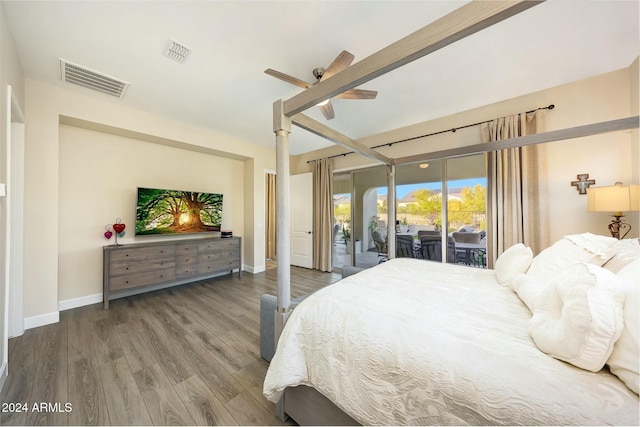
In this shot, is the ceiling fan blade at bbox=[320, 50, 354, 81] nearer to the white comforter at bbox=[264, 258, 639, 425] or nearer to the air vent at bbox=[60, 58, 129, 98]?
the white comforter at bbox=[264, 258, 639, 425]

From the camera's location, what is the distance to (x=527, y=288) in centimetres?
134

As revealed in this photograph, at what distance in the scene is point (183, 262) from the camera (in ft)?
12.0

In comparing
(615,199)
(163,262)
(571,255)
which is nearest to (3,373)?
(163,262)

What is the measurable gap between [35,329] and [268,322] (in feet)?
8.89

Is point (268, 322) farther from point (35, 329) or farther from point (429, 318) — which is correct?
point (35, 329)

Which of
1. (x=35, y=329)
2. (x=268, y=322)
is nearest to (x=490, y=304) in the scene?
(x=268, y=322)

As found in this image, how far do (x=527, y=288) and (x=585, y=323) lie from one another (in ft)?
2.29

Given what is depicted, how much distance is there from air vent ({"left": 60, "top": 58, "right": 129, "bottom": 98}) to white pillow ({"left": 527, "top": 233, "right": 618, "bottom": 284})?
4326 millimetres

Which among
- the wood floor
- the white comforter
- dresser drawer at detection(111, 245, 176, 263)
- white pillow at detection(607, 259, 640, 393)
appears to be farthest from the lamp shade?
dresser drawer at detection(111, 245, 176, 263)

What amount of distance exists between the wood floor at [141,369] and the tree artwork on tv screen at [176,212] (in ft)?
4.04

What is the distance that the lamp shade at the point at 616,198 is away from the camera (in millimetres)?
1990

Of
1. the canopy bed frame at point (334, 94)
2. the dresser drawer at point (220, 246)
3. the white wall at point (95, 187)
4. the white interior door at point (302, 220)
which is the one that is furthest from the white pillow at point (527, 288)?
the white wall at point (95, 187)

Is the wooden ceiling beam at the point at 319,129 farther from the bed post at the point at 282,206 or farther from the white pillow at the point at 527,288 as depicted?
the white pillow at the point at 527,288

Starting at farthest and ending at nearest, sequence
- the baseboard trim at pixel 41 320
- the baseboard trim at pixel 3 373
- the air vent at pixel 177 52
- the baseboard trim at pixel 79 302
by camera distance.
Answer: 1. the baseboard trim at pixel 79 302
2. the baseboard trim at pixel 41 320
3. the air vent at pixel 177 52
4. the baseboard trim at pixel 3 373
